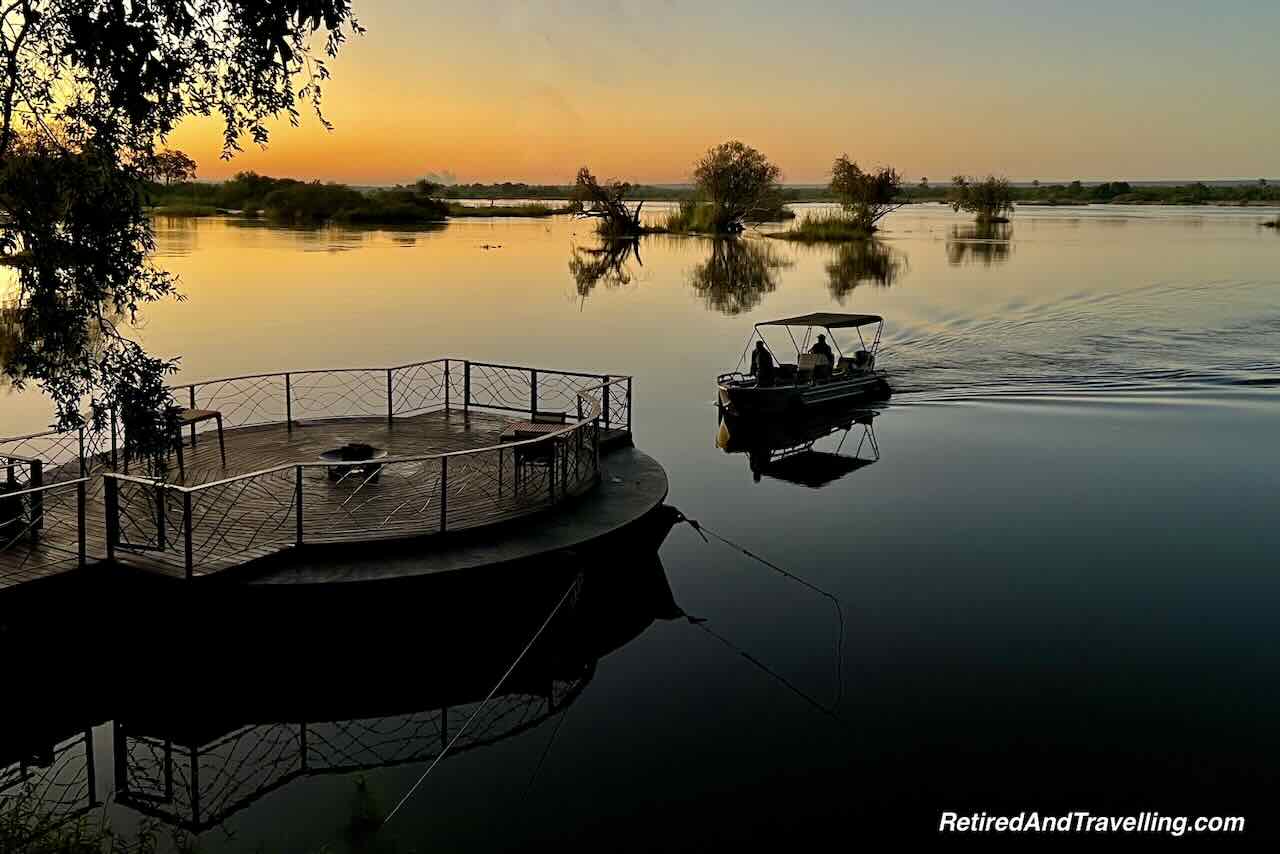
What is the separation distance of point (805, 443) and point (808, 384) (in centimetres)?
227

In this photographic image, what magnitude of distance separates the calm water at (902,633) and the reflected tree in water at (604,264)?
815 inches

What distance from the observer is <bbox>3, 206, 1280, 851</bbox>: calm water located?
8.70 m

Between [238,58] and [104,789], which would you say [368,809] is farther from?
[238,58]

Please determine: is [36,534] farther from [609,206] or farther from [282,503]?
[609,206]

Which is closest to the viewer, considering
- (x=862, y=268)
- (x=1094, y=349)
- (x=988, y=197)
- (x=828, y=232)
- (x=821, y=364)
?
Answer: (x=821, y=364)

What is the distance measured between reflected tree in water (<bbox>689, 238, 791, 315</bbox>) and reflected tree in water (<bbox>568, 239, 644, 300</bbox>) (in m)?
4.53

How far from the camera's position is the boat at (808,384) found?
2452cm

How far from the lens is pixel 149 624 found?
1058 centimetres

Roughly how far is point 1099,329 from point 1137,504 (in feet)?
78.1

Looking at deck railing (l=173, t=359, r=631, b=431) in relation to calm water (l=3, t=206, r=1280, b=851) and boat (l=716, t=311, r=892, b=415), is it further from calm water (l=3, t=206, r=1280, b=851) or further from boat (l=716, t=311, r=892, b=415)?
boat (l=716, t=311, r=892, b=415)

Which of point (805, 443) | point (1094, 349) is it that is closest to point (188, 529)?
point (805, 443)

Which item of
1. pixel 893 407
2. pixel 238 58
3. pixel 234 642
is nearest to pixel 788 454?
pixel 893 407

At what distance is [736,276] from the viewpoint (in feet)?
197

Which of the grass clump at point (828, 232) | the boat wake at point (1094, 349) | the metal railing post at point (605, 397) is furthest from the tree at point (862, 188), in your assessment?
the metal railing post at point (605, 397)
